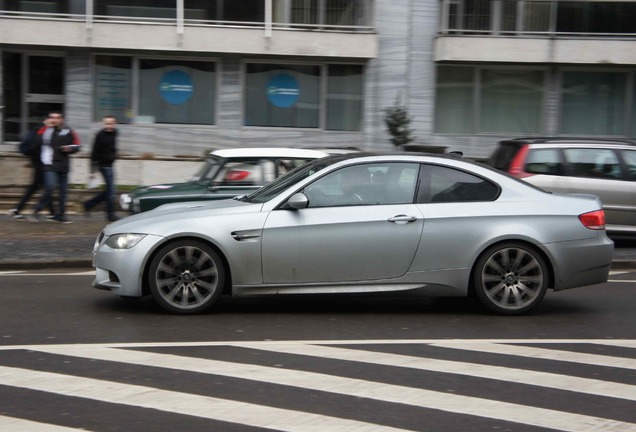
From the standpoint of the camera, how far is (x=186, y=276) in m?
8.45

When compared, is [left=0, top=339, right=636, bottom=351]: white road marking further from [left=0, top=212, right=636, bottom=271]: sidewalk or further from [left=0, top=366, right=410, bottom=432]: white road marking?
[left=0, top=212, right=636, bottom=271]: sidewalk

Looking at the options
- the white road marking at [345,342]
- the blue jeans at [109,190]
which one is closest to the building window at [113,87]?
the blue jeans at [109,190]

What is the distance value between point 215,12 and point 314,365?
61.2ft

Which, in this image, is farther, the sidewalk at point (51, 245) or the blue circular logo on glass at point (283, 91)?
the blue circular logo on glass at point (283, 91)

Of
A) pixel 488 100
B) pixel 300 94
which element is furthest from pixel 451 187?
pixel 488 100

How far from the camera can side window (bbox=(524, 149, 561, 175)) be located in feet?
46.0

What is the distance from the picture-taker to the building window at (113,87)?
79.0 feet

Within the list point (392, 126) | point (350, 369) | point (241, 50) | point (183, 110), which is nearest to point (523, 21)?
point (392, 126)

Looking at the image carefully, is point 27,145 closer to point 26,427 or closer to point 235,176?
point 235,176

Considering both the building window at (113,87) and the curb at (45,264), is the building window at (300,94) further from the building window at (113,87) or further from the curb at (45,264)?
the curb at (45,264)

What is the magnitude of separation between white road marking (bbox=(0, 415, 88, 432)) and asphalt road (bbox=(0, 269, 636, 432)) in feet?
0.04

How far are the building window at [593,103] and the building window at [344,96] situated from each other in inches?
220

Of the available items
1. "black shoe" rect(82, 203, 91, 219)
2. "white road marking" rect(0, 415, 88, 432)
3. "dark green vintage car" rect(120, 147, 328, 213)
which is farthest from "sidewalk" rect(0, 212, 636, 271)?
"white road marking" rect(0, 415, 88, 432)

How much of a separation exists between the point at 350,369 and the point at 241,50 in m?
18.1
